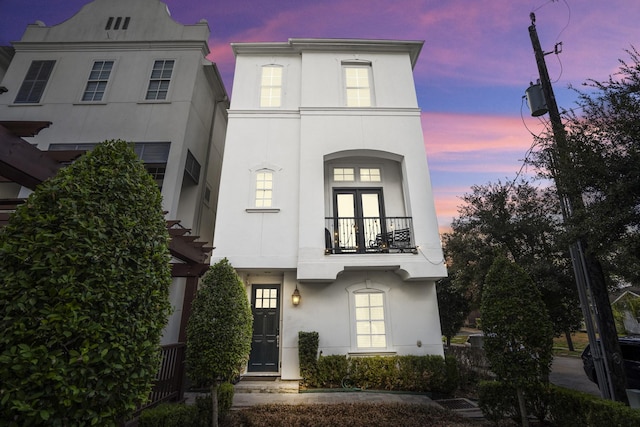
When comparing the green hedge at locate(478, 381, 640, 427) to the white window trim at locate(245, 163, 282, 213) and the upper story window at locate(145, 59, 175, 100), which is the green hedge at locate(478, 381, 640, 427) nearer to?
the white window trim at locate(245, 163, 282, 213)

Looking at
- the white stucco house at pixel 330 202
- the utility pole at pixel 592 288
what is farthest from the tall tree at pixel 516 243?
the utility pole at pixel 592 288

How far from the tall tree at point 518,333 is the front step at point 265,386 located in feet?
17.1

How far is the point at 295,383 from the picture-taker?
819cm

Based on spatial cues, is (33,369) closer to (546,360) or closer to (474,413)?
(546,360)

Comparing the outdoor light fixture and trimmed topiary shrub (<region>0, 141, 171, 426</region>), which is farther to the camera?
the outdoor light fixture

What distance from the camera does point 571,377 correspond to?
36.4ft

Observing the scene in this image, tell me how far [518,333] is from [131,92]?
14.3m

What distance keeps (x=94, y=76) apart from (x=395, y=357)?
15.2 metres

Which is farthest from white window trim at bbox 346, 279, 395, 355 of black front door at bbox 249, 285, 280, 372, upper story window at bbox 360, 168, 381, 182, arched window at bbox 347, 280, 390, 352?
upper story window at bbox 360, 168, 381, 182

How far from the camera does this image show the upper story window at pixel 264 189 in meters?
9.69

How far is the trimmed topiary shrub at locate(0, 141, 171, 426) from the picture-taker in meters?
2.09

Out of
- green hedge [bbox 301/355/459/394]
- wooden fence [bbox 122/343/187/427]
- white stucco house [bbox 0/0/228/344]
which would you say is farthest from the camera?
white stucco house [bbox 0/0/228/344]

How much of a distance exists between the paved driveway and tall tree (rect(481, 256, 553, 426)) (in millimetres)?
5981

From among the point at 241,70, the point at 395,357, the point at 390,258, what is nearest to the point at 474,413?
the point at 395,357
